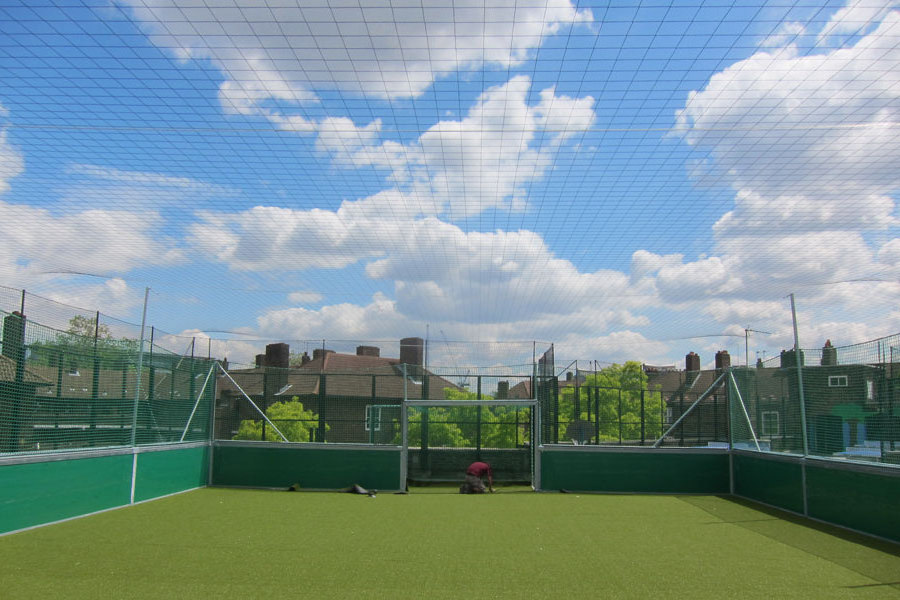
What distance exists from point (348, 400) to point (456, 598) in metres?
9.03

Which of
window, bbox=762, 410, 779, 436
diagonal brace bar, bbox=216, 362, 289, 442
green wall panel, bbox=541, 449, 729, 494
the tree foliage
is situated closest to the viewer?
window, bbox=762, 410, 779, 436

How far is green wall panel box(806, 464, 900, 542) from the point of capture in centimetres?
788

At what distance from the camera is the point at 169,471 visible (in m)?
11.7

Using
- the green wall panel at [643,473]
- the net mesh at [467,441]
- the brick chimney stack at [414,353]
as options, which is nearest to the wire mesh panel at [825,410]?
the green wall panel at [643,473]

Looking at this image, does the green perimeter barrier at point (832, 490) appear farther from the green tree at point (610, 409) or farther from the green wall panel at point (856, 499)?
the green tree at point (610, 409)

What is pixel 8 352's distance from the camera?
788cm

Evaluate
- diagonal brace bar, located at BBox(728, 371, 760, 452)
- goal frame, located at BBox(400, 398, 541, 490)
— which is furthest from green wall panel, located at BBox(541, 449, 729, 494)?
diagonal brace bar, located at BBox(728, 371, 760, 452)

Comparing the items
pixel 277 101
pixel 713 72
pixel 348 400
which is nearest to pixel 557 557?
pixel 713 72

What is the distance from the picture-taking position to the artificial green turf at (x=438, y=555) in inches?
218

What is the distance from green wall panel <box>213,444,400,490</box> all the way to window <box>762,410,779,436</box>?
641cm

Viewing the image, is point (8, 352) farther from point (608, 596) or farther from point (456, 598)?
point (608, 596)

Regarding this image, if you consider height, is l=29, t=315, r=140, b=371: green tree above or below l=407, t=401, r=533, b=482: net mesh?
above

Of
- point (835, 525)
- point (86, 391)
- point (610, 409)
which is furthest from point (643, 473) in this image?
point (86, 391)

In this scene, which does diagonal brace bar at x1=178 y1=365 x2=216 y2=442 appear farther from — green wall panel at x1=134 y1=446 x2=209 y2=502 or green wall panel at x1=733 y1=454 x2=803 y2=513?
green wall panel at x1=733 y1=454 x2=803 y2=513
